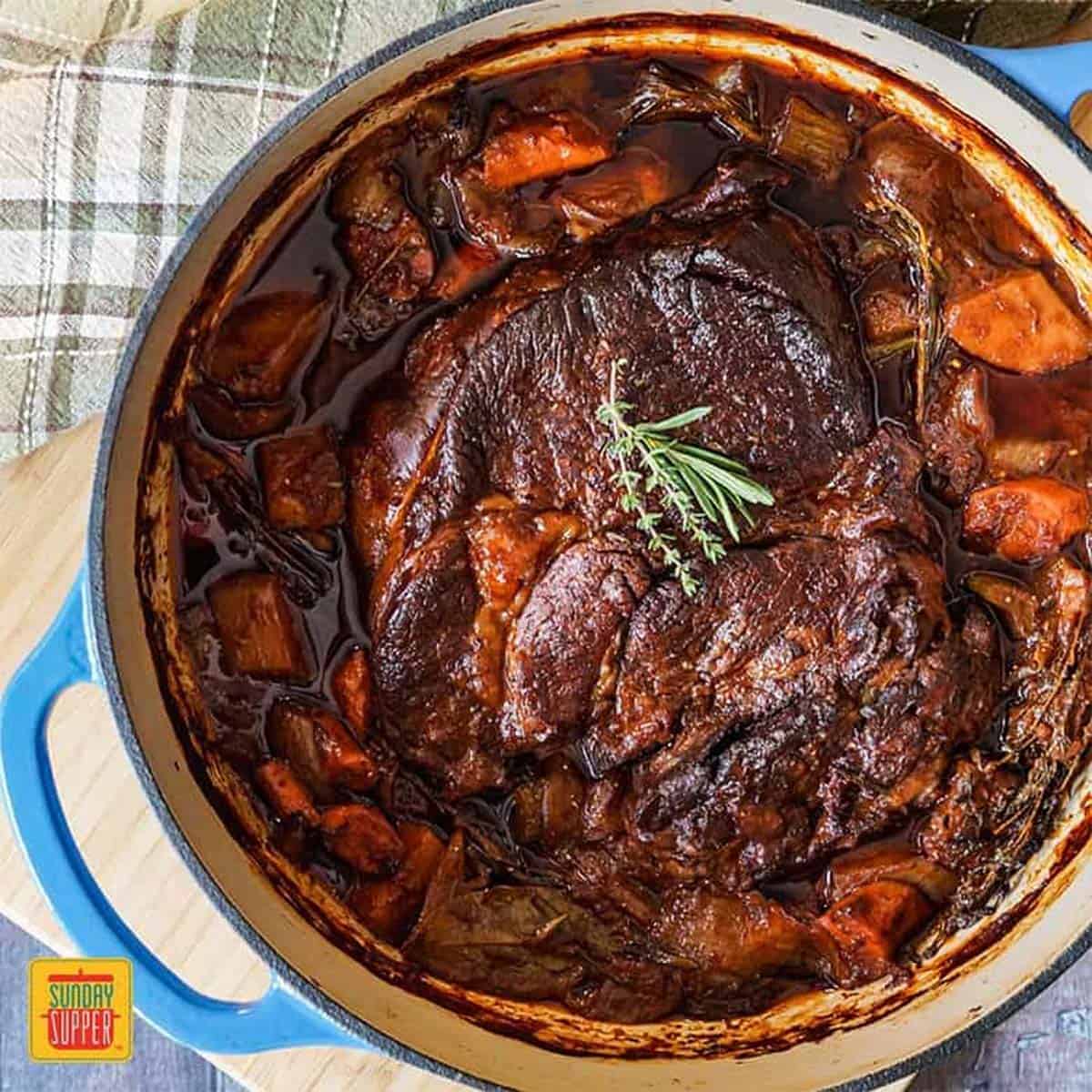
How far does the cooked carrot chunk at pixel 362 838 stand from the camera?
2.31 m

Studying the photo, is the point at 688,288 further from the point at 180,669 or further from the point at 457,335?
the point at 180,669

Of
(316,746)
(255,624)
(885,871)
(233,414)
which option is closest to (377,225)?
(233,414)

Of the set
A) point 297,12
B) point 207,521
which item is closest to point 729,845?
point 207,521

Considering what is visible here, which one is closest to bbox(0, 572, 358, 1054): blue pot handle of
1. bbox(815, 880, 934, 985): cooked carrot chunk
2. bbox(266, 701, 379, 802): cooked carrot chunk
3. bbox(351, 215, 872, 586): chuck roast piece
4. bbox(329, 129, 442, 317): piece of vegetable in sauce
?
bbox(266, 701, 379, 802): cooked carrot chunk

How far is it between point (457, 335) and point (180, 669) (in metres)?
0.70

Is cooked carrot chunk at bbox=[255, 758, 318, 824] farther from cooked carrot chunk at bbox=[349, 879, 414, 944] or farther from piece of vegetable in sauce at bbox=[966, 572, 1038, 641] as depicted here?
piece of vegetable in sauce at bbox=[966, 572, 1038, 641]

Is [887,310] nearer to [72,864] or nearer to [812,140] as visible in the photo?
[812,140]

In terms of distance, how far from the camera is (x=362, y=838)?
91.1 inches

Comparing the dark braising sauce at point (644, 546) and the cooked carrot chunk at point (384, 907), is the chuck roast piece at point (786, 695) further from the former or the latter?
the cooked carrot chunk at point (384, 907)

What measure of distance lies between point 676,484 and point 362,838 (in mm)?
777

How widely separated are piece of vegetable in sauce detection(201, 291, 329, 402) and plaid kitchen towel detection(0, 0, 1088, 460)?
1.09 feet

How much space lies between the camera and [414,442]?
7.54 feet

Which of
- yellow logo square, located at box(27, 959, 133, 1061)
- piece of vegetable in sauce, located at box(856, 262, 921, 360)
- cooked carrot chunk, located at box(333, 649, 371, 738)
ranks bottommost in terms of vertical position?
yellow logo square, located at box(27, 959, 133, 1061)

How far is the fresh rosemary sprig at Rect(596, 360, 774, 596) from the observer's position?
2219 millimetres
